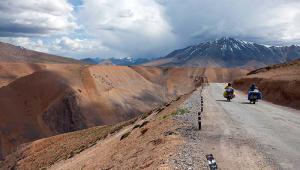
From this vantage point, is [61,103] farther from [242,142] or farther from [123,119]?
[242,142]

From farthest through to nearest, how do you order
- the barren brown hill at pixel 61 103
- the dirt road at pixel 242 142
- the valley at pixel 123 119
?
the barren brown hill at pixel 61 103, the valley at pixel 123 119, the dirt road at pixel 242 142

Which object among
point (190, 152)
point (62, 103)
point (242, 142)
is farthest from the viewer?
point (62, 103)

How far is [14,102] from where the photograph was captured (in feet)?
372

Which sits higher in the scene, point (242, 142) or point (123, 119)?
point (242, 142)

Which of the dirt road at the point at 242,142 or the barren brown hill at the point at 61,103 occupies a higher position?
the dirt road at the point at 242,142

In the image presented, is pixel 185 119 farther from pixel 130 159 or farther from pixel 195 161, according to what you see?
pixel 195 161

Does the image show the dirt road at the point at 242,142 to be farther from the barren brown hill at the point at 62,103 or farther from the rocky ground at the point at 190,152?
the barren brown hill at the point at 62,103

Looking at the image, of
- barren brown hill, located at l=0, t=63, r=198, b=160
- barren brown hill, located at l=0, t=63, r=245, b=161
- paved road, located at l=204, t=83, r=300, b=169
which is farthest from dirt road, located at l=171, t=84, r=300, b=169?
barren brown hill, located at l=0, t=63, r=198, b=160

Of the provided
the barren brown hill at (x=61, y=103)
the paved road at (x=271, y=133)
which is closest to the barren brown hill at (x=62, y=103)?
the barren brown hill at (x=61, y=103)

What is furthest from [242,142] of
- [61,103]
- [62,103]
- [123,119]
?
[61,103]

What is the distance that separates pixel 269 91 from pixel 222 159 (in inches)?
1715

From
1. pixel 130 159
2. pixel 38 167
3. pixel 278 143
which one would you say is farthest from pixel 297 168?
pixel 38 167

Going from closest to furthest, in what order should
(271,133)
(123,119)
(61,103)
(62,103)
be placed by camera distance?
(271,133) → (62,103) → (61,103) → (123,119)

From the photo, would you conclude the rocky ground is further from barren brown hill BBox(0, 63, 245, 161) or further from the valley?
barren brown hill BBox(0, 63, 245, 161)
